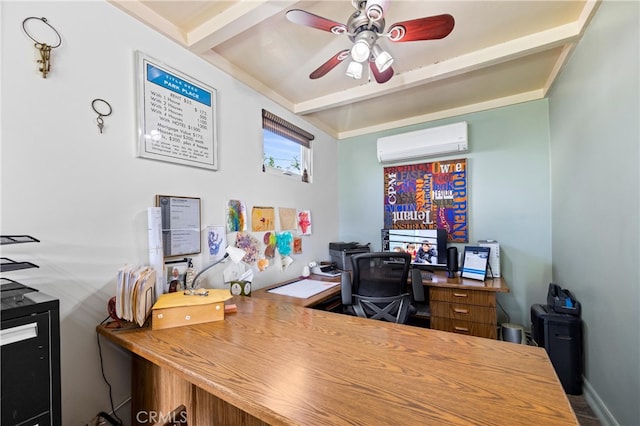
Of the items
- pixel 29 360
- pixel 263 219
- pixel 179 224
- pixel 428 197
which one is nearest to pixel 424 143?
pixel 428 197

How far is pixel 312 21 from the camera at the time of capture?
4.16 ft

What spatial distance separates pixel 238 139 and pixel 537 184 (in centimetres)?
286

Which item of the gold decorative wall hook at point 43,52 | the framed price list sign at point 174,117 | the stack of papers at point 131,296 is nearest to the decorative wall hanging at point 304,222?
the framed price list sign at point 174,117

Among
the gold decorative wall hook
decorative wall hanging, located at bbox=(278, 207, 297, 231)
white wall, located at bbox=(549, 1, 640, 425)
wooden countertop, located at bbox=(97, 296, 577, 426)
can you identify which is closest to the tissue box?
wooden countertop, located at bbox=(97, 296, 577, 426)

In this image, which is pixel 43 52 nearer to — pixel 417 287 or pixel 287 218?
pixel 287 218

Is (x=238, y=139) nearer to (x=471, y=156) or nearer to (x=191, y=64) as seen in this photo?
(x=191, y=64)

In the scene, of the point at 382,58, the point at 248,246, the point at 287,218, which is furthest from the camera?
the point at 287,218

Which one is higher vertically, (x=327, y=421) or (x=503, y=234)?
(x=503, y=234)

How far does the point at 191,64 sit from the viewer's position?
1.70 metres

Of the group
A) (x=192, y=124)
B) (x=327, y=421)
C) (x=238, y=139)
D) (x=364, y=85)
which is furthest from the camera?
(x=364, y=85)

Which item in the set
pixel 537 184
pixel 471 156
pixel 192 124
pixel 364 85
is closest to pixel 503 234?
pixel 537 184

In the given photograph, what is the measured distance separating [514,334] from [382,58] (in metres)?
2.59

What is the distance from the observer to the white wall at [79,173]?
1.03 meters

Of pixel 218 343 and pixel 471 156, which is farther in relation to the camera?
pixel 471 156
